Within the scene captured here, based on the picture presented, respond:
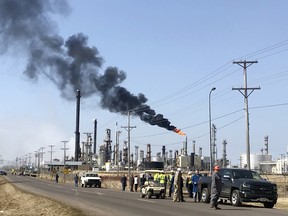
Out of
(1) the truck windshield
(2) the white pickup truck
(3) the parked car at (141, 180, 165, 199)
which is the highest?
(1) the truck windshield

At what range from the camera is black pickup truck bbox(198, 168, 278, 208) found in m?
21.8

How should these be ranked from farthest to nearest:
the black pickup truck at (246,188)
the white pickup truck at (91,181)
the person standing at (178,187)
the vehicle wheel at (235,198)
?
the white pickup truck at (91,181) → the person standing at (178,187) → the vehicle wheel at (235,198) → the black pickup truck at (246,188)

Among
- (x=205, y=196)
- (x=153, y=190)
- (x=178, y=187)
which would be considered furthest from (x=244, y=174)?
(x=153, y=190)

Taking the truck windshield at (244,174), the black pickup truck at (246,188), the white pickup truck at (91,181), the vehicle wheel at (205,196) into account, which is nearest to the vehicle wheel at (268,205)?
the black pickup truck at (246,188)

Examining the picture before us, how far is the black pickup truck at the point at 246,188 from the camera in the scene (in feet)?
71.4

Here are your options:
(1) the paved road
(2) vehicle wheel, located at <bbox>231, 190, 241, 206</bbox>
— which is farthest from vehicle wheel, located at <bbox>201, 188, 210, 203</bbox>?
(2) vehicle wheel, located at <bbox>231, 190, 241, 206</bbox>

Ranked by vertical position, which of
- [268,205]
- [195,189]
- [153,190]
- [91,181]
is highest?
[195,189]

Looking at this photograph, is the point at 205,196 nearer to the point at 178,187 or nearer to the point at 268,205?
the point at 178,187

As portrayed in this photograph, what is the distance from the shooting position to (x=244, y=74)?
1793 inches

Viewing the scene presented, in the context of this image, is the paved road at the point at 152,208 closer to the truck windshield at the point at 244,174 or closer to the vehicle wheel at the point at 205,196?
the vehicle wheel at the point at 205,196

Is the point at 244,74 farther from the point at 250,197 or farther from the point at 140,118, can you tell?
the point at 140,118

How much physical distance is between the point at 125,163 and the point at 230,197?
11928cm

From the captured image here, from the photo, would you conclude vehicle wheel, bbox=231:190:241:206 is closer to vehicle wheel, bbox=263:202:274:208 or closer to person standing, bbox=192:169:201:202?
vehicle wheel, bbox=263:202:274:208

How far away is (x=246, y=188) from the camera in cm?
2172
